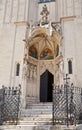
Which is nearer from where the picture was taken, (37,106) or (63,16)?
(37,106)

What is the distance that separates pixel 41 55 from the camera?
17.6 m

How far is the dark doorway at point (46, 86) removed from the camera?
16.5 m

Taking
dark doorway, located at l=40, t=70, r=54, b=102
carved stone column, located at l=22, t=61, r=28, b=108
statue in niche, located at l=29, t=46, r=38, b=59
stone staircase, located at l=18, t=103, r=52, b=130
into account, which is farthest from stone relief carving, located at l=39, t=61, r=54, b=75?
stone staircase, located at l=18, t=103, r=52, b=130

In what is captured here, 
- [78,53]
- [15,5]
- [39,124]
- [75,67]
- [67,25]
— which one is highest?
[15,5]

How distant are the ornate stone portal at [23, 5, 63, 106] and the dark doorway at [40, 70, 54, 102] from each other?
333 millimetres

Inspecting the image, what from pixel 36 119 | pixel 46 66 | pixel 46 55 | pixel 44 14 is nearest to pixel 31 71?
pixel 46 66

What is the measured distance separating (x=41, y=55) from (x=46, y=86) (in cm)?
275

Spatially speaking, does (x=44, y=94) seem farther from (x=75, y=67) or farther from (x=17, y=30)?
(x=17, y=30)

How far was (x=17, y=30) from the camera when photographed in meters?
17.1

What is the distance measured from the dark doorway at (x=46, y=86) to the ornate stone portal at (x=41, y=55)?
1.09ft

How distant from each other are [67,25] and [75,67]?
3708 millimetres

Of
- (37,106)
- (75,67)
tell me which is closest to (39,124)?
(37,106)

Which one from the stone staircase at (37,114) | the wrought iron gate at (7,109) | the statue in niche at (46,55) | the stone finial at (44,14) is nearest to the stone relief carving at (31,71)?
the statue in niche at (46,55)

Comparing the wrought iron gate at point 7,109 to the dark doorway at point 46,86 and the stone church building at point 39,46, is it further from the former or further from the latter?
the dark doorway at point 46,86
